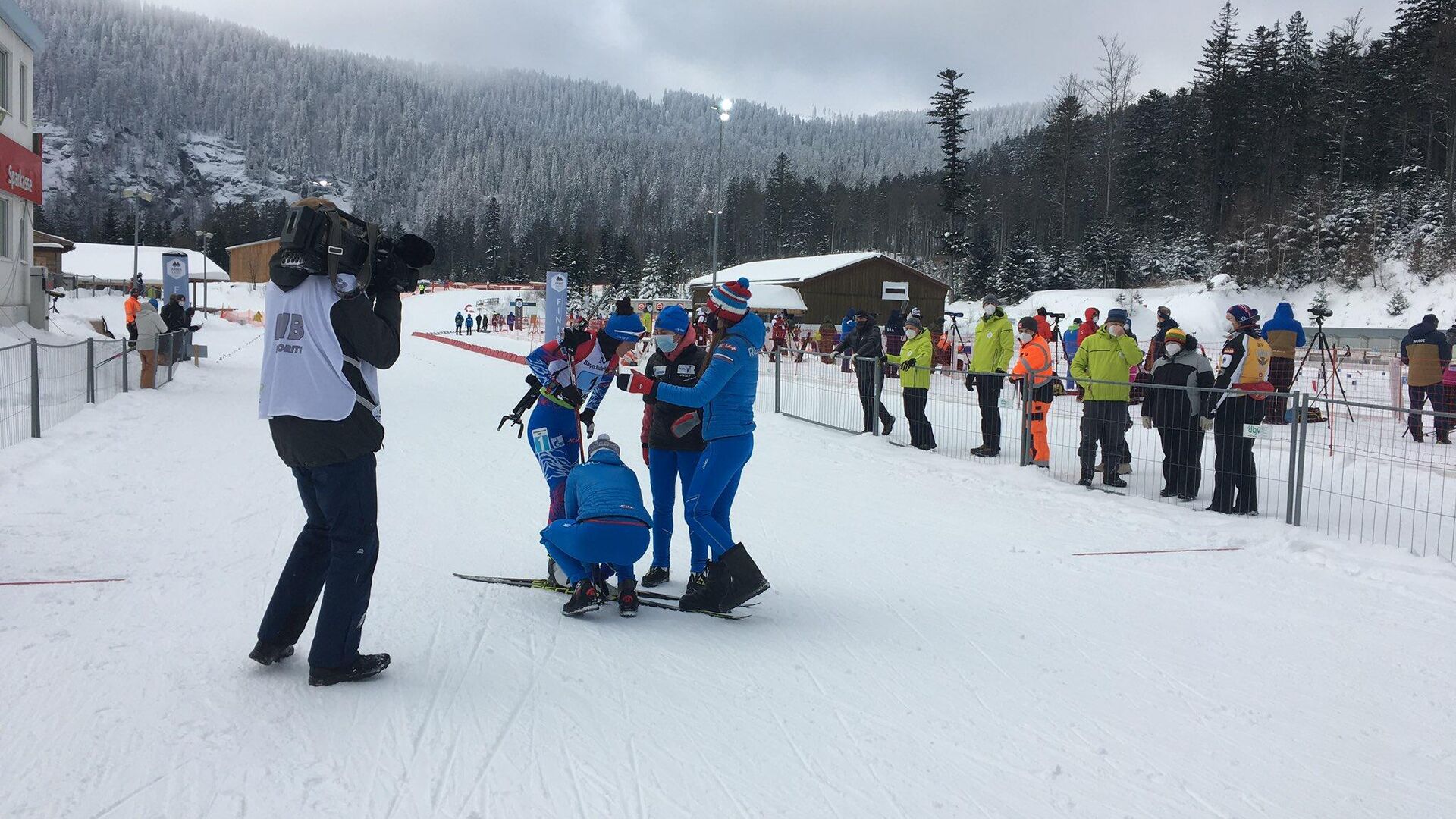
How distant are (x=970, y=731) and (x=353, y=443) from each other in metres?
2.72

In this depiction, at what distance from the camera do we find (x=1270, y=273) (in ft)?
151

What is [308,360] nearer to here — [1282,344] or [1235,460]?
[1235,460]

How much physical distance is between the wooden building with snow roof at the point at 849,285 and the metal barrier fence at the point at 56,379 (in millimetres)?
32750

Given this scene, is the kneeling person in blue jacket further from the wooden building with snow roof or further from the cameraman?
the wooden building with snow roof

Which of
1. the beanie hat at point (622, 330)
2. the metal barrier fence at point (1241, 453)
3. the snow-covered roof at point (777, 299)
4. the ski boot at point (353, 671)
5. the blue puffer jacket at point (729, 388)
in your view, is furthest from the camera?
the snow-covered roof at point (777, 299)

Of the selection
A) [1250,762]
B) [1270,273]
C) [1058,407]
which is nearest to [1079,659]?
[1250,762]

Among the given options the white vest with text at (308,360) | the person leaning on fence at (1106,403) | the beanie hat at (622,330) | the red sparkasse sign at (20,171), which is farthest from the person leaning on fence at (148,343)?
the person leaning on fence at (1106,403)

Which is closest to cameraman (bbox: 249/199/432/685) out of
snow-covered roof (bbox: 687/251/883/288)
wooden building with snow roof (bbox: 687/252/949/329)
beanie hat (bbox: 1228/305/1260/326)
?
beanie hat (bbox: 1228/305/1260/326)

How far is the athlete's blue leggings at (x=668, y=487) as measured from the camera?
5.37 m

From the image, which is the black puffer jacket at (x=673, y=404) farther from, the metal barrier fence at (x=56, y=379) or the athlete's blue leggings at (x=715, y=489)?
the metal barrier fence at (x=56, y=379)

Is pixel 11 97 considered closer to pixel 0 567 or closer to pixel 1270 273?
pixel 0 567

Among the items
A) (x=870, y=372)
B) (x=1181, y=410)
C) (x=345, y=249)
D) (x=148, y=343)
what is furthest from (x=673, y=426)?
(x=148, y=343)

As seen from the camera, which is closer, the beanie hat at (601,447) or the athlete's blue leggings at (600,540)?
the athlete's blue leggings at (600,540)

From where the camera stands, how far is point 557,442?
554 cm
